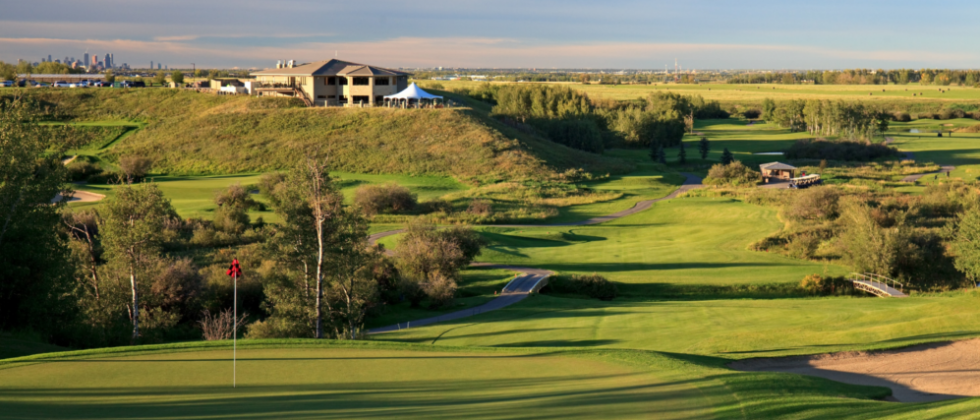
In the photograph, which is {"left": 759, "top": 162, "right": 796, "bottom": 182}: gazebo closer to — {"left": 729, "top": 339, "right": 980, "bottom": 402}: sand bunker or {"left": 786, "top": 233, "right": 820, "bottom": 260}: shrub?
{"left": 786, "top": 233, "right": 820, "bottom": 260}: shrub

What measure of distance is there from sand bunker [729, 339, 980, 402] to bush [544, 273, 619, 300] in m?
17.6

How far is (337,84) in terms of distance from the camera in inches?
3730

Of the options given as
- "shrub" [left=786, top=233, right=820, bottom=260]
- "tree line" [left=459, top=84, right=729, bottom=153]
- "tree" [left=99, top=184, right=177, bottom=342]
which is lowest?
"shrub" [left=786, top=233, right=820, bottom=260]

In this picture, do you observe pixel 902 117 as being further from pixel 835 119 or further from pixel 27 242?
pixel 27 242

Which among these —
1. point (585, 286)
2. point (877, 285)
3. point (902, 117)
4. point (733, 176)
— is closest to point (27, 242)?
point (585, 286)

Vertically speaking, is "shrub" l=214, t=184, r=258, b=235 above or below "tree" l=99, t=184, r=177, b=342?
below

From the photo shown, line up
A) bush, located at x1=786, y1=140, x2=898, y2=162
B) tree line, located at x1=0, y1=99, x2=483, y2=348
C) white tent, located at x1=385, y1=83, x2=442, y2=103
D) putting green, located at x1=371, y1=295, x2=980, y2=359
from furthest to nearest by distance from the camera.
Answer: bush, located at x1=786, y1=140, x2=898, y2=162, white tent, located at x1=385, y1=83, x2=442, y2=103, tree line, located at x1=0, y1=99, x2=483, y2=348, putting green, located at x1=371, y1=295, x2=980, y2=359

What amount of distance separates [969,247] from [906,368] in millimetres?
23642

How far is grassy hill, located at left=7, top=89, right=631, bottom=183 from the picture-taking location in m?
76.9

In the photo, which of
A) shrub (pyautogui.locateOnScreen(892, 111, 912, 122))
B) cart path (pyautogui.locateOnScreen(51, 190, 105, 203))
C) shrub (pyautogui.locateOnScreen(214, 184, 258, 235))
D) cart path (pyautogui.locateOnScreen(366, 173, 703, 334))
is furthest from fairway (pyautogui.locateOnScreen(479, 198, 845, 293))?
shrub (pyautogui.locateOnScreen(892, 111, 912, 122))

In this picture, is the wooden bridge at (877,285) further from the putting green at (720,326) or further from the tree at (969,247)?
the putting green at (720,326)

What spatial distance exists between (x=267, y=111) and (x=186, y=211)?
3541 centimetres

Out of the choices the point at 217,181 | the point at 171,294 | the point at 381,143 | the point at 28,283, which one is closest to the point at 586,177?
the point at 381,143

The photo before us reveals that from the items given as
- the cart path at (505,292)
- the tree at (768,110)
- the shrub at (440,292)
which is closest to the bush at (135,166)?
the cart path at (505,292)
